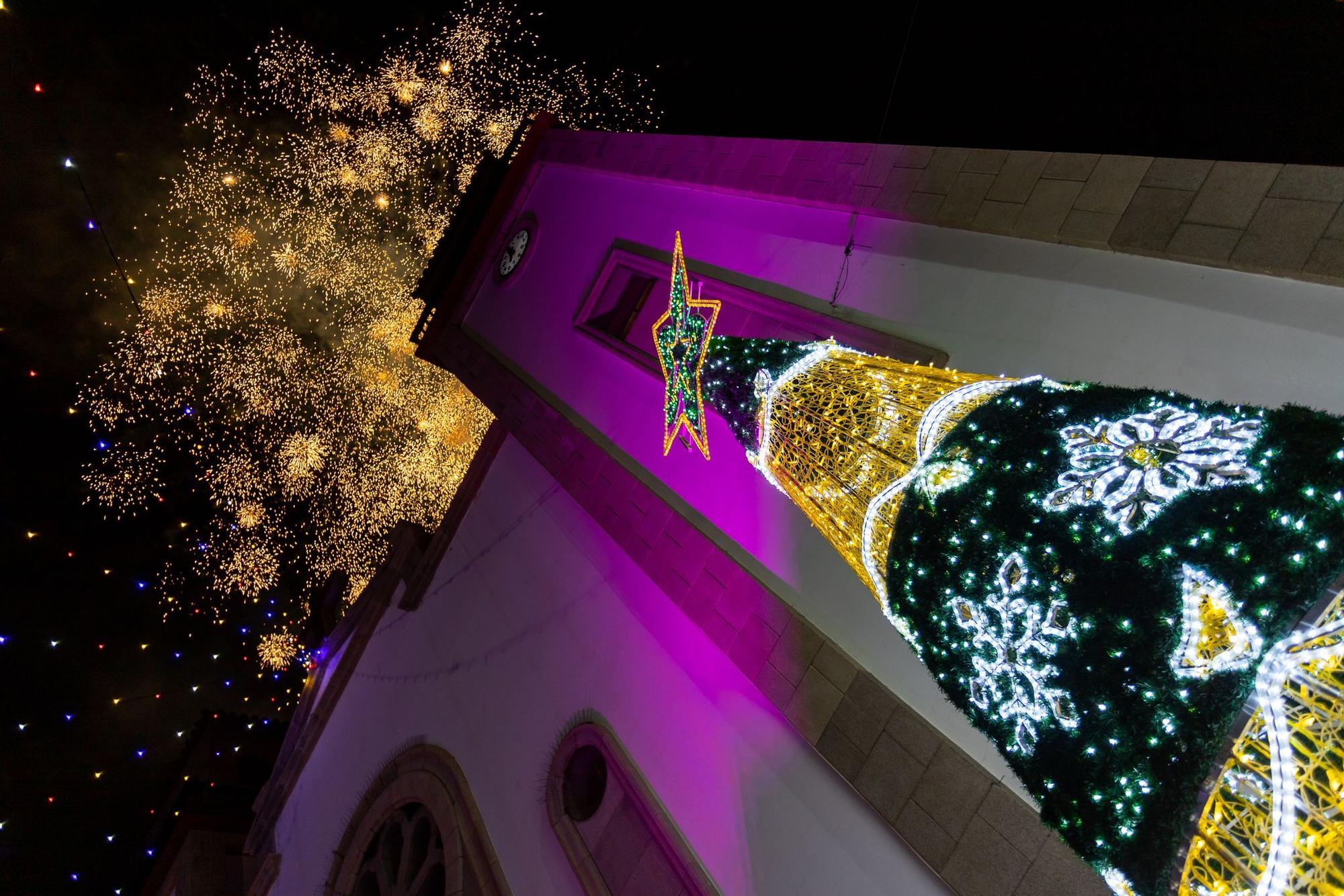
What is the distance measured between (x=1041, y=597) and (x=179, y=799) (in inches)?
637

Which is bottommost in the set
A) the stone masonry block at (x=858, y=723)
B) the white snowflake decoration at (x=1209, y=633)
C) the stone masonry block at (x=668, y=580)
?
the stone masonry block at (x=668, y=580)

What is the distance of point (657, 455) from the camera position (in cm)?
847

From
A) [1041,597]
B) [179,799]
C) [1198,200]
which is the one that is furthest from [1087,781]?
[179,799]

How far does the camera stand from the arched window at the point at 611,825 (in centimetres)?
592

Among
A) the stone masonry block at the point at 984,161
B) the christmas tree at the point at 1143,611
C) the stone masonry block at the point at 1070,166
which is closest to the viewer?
the christmas tree at the point at 1143,611

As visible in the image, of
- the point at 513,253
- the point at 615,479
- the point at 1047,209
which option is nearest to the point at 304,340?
the point at 513,253

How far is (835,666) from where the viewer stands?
5.49 metres

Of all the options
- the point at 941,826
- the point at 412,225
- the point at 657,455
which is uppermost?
the point at 412,225

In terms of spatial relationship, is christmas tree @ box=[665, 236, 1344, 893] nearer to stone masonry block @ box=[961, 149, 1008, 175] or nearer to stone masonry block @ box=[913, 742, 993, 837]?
stone masonry block @ box=[913, 742, 993, 837]

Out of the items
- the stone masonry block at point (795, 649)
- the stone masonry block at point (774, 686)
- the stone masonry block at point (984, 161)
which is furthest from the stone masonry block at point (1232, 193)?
the stone masonry block at point (774, 686)

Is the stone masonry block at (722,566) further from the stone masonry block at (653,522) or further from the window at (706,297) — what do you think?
the window at (706,297)

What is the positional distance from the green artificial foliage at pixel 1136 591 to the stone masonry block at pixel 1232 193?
10.1ft

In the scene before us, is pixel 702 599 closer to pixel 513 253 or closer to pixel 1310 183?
pixel 1310 183

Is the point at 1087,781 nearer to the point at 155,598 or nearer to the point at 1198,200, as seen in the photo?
the point at 1198,200
